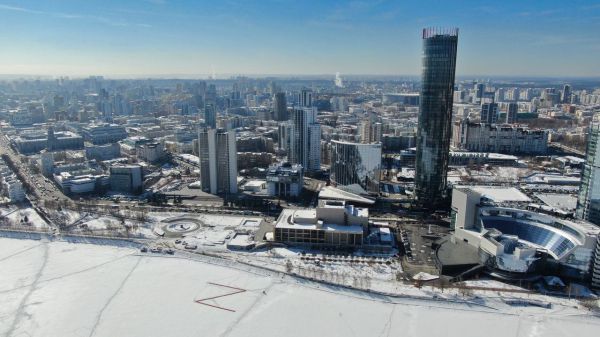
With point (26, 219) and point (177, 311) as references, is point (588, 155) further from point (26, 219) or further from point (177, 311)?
point (26, 219)

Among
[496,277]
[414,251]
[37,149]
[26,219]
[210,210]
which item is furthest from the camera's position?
[37,149]

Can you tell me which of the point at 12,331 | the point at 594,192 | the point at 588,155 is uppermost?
the point at 588,155

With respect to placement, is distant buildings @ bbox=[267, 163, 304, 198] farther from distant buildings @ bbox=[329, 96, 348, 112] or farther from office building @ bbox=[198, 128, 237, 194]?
distant buildings @ bbox=[329, 96, 348, 112]

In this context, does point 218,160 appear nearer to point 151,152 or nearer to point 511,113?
point 151,152

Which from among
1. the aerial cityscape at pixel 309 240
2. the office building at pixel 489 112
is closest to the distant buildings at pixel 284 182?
the aerial cityscape at pixel 309 240

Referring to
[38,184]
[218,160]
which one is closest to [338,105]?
[218,160]

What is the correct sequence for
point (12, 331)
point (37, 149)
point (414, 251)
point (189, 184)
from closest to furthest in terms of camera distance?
point (12, 331) < point (414, 251) < point (189, 184) < point (37, 149)

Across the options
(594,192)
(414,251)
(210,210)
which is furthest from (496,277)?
(210,210)
